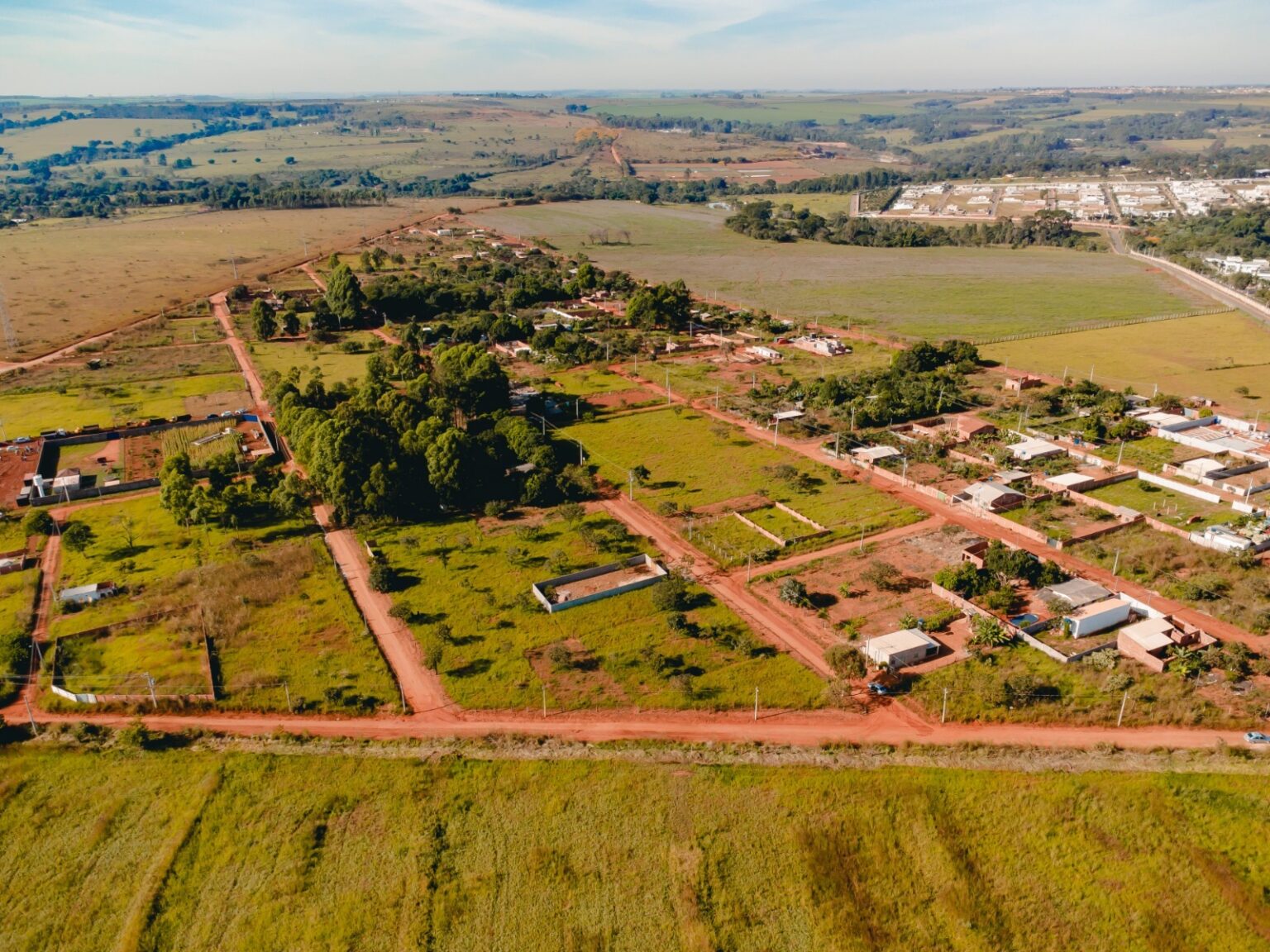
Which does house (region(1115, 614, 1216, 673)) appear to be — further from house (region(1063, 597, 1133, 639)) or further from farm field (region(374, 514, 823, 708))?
farm field (region(374, 514, 823, 708))

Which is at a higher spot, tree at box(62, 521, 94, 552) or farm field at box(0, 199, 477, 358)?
farm field at box(0, 199, 477, 358)

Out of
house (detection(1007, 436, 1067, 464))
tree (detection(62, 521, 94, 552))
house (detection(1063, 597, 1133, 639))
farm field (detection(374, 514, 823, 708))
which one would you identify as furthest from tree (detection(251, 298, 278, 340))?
house (detection(1063, 597, 1133, 639))

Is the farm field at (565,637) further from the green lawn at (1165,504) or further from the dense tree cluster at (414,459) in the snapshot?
the green lawn at (1165,504)

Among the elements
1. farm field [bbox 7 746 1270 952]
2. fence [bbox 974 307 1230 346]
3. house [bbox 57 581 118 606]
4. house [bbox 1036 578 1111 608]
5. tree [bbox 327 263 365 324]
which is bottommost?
farm field [bbox 7 746 1270 952]

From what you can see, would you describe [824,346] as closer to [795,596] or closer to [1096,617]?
[795,596]

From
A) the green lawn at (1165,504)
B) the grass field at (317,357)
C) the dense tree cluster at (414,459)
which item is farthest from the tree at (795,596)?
the grass field at (317,357)

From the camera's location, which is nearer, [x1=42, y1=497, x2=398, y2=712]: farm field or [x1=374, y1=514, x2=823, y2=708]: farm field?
[x1=374, y1=514, x2=823, y2=708]: farm field

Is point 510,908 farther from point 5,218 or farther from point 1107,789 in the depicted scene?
point 5,218

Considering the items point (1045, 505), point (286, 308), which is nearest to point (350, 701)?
point (1045, 505)
